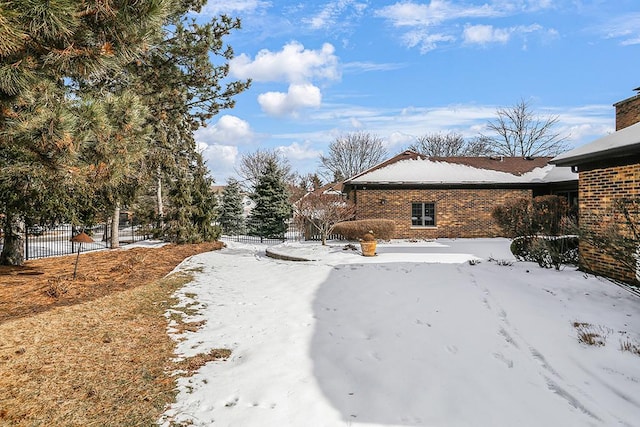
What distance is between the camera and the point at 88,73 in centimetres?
407

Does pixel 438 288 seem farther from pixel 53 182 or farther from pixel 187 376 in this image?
pixel 53 182

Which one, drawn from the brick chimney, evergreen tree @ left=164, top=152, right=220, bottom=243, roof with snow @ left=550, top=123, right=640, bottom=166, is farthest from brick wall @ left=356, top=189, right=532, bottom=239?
roof with snow @ left=550, top=123, right=640, bottom=166

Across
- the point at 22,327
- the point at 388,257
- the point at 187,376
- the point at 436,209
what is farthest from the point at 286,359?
the point at 436,209

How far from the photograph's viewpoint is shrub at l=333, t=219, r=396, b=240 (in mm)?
Answer: 15664

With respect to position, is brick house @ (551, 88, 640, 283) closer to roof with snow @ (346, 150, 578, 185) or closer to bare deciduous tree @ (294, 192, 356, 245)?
bare deciduous tree @ (294, 192, 356, 245)

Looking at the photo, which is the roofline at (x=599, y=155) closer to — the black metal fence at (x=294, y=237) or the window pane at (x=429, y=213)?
the window pane at (x=429, y=213)

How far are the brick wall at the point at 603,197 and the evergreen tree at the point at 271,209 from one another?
16.2 m

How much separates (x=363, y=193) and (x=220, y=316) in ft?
42.5

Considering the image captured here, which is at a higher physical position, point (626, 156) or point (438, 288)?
point (626, 156)

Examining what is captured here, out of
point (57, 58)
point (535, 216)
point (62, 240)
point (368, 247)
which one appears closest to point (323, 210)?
point (368, 247)

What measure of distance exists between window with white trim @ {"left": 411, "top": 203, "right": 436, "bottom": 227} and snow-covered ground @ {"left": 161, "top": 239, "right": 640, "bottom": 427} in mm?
10037

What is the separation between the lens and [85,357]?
4070 mm

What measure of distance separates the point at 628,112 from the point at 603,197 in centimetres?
517

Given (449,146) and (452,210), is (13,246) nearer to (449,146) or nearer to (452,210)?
(452,210)
